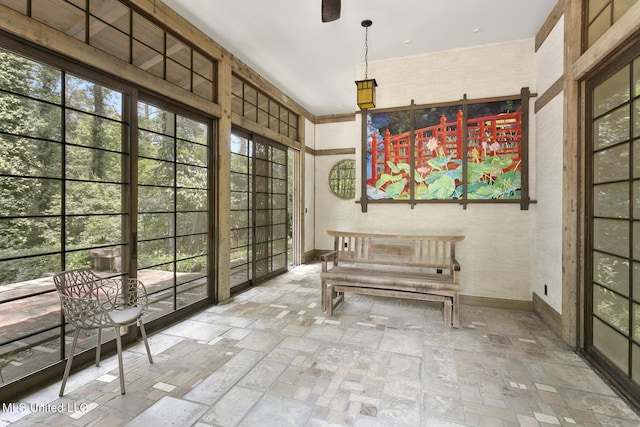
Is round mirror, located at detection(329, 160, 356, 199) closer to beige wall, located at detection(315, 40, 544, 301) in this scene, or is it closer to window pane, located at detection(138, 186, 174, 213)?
beige wall, located at detection(315, 40, 544, 301)

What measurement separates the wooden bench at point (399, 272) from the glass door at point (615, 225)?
3.60ft

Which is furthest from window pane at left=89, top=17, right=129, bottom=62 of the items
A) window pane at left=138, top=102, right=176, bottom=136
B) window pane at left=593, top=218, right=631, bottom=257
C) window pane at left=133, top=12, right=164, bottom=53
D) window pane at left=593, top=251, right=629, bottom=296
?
window pane at left=593, top=251, right=629, bottom=296

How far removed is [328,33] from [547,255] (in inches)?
141

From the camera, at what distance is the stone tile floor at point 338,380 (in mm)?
1794

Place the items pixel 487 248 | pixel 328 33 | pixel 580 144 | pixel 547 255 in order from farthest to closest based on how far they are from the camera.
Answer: pixel 487 248 < pixel 328 33 < pixel 547 255 < pixel 580 144

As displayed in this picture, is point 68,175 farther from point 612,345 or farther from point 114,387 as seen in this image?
point 612,345

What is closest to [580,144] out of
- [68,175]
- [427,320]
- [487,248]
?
[487,248]

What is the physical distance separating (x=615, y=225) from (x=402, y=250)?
2.04 meters

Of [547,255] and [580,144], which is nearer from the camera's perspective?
[580,144]

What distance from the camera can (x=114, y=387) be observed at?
209 cm

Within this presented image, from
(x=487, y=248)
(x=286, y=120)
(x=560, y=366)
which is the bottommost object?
(x=560, y=366)

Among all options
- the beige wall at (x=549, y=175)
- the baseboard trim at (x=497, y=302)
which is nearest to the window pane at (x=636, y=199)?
the beige wall at (x=549, y=175)

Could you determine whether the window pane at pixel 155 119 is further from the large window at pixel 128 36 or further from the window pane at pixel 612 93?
the window pane at pixel 612 93

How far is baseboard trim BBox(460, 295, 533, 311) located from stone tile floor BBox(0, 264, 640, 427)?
358 mm
